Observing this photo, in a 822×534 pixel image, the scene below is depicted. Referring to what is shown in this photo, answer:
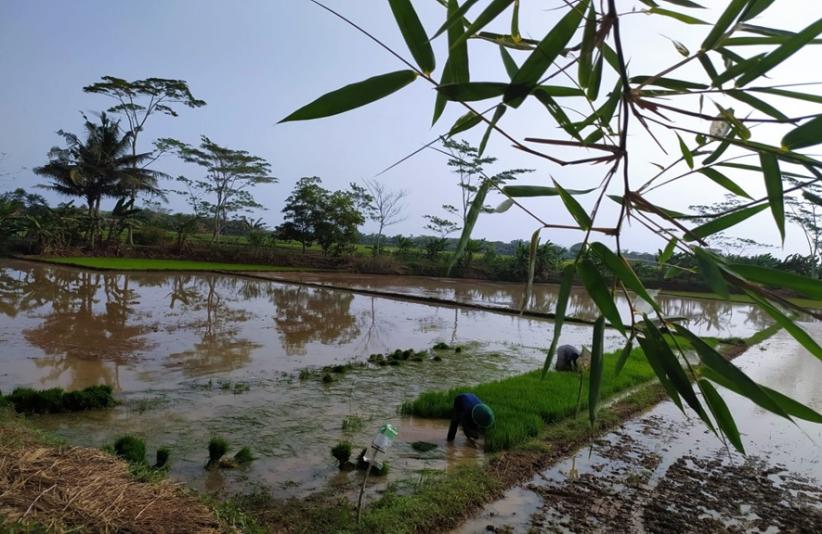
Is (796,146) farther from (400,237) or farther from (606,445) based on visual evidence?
(400,237)

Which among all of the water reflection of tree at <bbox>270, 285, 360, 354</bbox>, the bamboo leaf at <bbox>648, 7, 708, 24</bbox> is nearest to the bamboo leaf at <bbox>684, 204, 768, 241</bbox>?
the bamboo leaf at <bbox>648, 7, 708, 24</bbox>

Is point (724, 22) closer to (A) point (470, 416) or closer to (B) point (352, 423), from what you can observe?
(A) point (470, 416)

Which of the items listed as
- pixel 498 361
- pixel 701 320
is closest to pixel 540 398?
pixel 498 361

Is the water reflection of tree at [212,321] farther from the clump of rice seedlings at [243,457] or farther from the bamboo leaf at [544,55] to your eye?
the bamboo leaf at [544,55]

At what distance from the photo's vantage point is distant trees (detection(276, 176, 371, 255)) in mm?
29188

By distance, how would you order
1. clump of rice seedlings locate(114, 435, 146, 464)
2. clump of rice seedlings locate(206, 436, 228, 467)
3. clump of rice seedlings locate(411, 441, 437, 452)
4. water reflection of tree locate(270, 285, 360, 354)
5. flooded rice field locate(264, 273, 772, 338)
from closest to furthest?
clump of rice seedlings locate(114, 435, 146, 464) → clump of rice seedlings locate(206, 436, 228, 467) → clump of rice seedlings locate(411, 441, 437, 452) → water reflection of tree locate(270, 285, 360, 354) → flooded rice field locate(264, 273, 772, 338)

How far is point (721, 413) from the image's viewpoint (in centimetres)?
75

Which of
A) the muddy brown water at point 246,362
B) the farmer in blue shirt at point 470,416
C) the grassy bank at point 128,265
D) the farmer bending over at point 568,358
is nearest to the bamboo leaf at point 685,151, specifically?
the muddy brown water at point 246,362

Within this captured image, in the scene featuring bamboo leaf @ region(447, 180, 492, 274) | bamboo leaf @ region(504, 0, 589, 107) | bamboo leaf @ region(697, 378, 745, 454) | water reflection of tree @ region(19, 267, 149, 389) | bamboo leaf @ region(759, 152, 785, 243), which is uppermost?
bamboo leaf @ region(504, 0, 589, 107)

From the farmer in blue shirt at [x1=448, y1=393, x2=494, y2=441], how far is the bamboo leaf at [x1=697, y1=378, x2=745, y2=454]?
422 cm

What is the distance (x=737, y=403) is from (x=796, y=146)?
8.57 metres

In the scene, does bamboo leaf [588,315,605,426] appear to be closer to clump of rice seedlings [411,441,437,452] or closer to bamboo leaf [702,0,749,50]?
bamboo leaf [702,0,749,50]

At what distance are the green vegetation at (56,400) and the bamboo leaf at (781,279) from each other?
582cm

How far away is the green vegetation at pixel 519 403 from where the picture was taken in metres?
5.11
